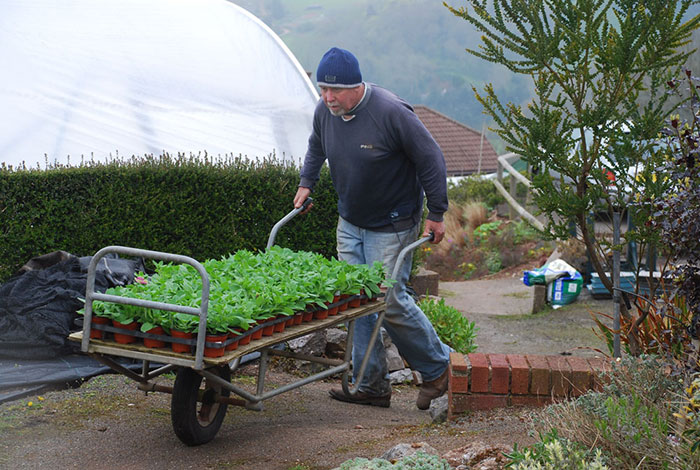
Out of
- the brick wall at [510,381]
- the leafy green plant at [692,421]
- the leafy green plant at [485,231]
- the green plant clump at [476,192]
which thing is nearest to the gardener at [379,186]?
the brick wall at [510,381]

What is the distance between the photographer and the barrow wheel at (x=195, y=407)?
157 inches

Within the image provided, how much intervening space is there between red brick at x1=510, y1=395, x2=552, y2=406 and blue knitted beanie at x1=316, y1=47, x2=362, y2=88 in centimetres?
196

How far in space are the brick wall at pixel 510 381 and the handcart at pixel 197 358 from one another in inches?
21.5

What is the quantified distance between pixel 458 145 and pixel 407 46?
64.5 meters

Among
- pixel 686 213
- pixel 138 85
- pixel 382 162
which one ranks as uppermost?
pixel 138 85

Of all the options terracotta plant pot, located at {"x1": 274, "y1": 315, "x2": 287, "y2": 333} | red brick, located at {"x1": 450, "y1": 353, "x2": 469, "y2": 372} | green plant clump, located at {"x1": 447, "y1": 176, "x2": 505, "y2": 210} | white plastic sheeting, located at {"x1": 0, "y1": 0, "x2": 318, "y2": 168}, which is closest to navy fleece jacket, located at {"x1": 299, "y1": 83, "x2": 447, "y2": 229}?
red brick, located at {"x1": 450, "y1": 353, "x2": 469, "y2": 372}

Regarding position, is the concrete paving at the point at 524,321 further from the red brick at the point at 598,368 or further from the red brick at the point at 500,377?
the red brick at the point at 500,377

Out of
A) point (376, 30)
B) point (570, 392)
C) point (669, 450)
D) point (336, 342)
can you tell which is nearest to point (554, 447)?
point (669, 450)

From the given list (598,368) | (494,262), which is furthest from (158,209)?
(494,262)

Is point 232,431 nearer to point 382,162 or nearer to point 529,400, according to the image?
point 529,400

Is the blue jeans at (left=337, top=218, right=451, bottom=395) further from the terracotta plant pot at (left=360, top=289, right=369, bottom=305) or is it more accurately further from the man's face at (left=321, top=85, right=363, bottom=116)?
the man's face at (left=321, top=85, right=363, bottom=116)

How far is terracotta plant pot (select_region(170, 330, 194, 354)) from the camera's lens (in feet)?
11.5

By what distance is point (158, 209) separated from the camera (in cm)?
668

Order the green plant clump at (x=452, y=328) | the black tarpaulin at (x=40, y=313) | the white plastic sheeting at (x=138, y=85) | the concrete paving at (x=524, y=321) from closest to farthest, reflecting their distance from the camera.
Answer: the black tarpaulin at (x=40, y=313) → the green plant clump at (x=452, y=328) → the concrete paving at (x=524, y=321) → the white plastic sheeting at (x=138, y=85)
